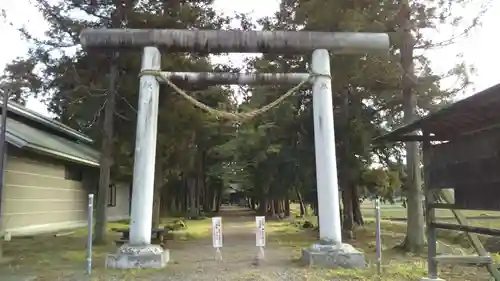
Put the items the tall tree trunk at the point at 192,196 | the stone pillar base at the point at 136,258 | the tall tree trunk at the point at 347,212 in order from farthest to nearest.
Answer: the tall tree trunk at the point at 192,196, the tall tree trunk at the point at 347,212, the stone pillar base at the point at 136,258

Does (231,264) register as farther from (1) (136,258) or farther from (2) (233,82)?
(2) (233,82)

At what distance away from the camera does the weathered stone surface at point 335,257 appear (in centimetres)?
946

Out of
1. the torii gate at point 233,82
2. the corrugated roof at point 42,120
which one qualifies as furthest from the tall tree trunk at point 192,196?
the torii gate at point 233,82

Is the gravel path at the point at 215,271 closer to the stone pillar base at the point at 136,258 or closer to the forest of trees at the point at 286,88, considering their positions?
the stone pillar base at the point at 136,258

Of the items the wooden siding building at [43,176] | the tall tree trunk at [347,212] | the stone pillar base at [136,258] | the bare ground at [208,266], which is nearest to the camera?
the bare ground at [208,266]

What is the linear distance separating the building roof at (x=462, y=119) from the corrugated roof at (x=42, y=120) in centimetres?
1328

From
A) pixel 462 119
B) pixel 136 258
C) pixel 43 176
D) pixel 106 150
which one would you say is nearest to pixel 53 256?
pixel 106 150

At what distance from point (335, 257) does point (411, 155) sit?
507 cm

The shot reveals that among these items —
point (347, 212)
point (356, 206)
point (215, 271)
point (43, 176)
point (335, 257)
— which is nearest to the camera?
point (215, 271)

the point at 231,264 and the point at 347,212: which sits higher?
the point at 347,212

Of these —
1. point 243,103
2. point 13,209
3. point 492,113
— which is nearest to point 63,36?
point 13,209

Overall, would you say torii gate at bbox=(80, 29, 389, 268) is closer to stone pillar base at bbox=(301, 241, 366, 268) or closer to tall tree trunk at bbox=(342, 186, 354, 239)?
stone pillar base at bbox=(301, 241, 366, 268)

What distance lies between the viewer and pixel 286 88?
17.1 metres

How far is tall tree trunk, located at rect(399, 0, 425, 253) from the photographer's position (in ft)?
42.4
